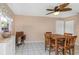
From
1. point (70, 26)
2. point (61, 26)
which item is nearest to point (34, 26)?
point (61, 26)

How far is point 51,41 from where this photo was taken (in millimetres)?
4668

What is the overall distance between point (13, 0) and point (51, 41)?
3974mm

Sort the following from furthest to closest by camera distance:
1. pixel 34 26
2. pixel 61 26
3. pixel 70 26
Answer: pixel 61 26
pixel 34 26
pixel 70 26

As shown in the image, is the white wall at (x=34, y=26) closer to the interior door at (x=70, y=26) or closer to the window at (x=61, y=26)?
the window at (x=61, y=26)

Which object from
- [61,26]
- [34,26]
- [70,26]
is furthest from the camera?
[61,26]

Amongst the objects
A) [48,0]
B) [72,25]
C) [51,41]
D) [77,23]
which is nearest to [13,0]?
[48,0]

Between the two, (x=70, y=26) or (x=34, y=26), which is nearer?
(x=70, y=26)

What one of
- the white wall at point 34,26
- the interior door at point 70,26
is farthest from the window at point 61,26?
the white wall at point 34,26

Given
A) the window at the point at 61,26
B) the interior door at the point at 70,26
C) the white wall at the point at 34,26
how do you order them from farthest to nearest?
the window at the point at 61,26 < the white wall at the point at 34,26 < the interior door at the point at 70,26

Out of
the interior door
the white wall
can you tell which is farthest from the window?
the white wall

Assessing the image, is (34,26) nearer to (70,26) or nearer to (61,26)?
(61,26)

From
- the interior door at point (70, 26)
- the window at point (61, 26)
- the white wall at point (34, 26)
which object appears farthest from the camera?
the window at point (61, 26)

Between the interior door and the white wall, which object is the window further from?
the white wall

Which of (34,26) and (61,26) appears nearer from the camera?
(34,26)
